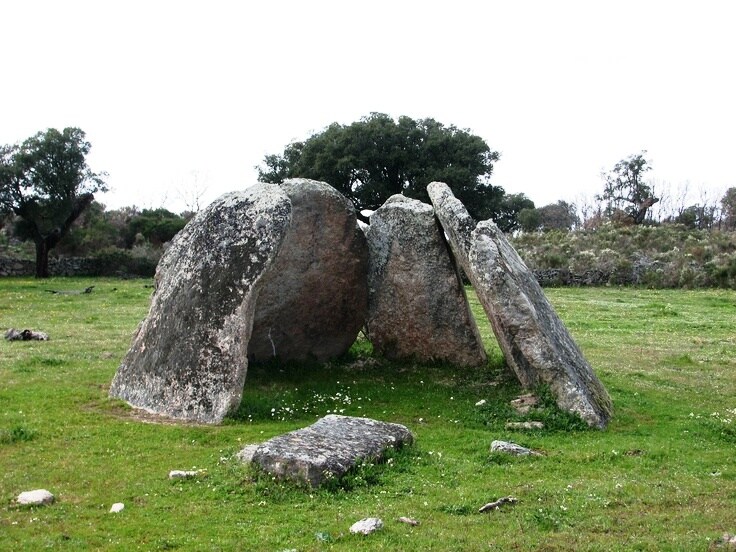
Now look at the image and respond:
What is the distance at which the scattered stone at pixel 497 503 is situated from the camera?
8.91m

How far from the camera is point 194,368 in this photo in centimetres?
1346

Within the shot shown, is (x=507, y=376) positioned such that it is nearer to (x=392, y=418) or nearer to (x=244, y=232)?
(x=392, y=418)

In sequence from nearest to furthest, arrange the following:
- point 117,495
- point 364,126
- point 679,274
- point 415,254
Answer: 1. point 117,495
2. point 415,254
3. point 679,274
4. point 364,126

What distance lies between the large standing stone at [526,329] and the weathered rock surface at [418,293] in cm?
273

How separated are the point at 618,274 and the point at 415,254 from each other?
1187 inches

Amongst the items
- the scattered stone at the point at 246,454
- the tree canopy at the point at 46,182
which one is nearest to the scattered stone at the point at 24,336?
the scattered stone at the point at 246,454

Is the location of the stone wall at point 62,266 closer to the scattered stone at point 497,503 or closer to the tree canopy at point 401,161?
the tree canopy at point 401,161

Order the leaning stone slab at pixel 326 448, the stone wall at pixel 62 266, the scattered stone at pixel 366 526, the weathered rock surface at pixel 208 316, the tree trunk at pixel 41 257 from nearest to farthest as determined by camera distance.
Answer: the scattered stone at pixel 366 526 → the leaning stone slab at pixel 326 448 → the weathered rock surface at pixel 208 316 → the tree trunk at pixel 41 257 → the stone wall at pixel 62 266

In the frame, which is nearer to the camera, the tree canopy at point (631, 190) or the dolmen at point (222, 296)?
the dolmen at point (222, 296)

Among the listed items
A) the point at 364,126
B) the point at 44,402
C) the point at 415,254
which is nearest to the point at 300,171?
the point at 364,126

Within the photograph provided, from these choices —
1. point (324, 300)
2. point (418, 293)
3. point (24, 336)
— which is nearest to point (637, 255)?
point (418, 293)

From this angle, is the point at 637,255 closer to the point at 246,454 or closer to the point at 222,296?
the point at 222,296

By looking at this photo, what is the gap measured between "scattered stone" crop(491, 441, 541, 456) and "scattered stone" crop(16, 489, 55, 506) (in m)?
5.77

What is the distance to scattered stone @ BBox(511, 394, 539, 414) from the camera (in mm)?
13750
